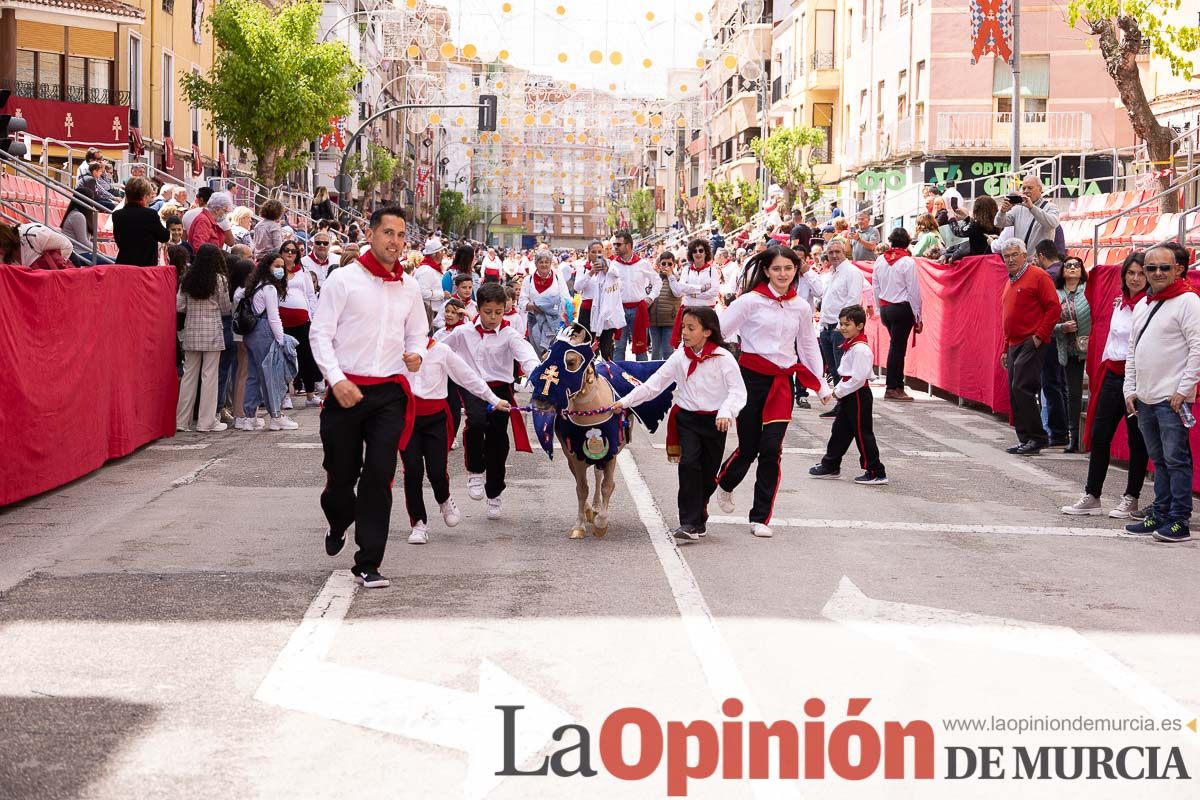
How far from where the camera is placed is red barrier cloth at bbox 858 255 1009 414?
57.2 feet

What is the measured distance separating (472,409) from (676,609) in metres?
3.38

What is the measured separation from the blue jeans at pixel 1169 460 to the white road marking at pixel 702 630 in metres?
3.27

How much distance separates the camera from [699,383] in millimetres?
9641

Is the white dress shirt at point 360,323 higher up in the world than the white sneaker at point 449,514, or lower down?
higher up

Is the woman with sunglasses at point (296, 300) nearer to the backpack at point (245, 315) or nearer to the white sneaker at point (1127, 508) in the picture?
the backpack at point (245, 315)

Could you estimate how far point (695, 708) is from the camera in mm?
5859

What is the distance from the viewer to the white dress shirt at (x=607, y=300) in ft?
63.6

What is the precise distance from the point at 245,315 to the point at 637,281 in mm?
5641

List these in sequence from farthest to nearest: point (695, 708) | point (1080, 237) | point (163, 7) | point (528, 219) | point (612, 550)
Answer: point (528, 219)
point (163, 7)
point (1080, 237)
point (612, 550)
point (695, 708)

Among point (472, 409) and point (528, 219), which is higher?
point (528, 219)

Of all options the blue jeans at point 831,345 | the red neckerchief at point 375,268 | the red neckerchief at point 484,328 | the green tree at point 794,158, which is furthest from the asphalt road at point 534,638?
the green tree at point 794,158

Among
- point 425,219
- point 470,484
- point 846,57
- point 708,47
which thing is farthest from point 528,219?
point 470,484

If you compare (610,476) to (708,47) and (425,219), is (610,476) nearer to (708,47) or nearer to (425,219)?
(708,47)

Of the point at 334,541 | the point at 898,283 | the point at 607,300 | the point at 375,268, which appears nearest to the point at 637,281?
the point at 607,300
